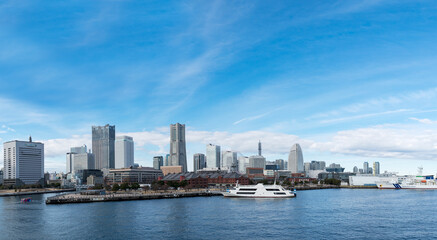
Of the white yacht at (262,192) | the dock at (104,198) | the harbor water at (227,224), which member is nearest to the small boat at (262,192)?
the white yacht at (262,192)

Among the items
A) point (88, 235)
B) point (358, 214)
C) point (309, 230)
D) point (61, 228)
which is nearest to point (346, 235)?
point (309, 230)

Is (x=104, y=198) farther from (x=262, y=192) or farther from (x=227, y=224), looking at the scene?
(x=227, y=224)

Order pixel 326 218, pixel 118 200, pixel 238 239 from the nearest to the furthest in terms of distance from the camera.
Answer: pixel 238 239 < pixel 326 218 < pixel 118 200

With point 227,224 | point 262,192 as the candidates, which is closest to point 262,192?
point 262,192

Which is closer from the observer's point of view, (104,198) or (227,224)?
(227,224)

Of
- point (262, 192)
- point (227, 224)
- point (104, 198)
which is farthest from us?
point (262, 192)

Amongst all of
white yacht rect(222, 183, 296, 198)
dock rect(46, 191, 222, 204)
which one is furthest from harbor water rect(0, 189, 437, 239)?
white yacht rect(222, 183, 296, 198)

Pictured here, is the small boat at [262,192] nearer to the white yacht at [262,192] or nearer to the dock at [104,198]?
the white yacht at [262,192]

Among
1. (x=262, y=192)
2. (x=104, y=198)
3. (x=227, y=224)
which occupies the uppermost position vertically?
(x=227, y=224)

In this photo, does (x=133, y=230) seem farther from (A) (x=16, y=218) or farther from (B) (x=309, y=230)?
(A) (x=16, y=218)

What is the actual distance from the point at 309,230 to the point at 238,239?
50.5 ft

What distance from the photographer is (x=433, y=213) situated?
9244 cm

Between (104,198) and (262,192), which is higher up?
(262,192)

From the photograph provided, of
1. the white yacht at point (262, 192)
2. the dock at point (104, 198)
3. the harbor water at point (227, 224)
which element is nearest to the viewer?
the harbor water at point (227, 224)
